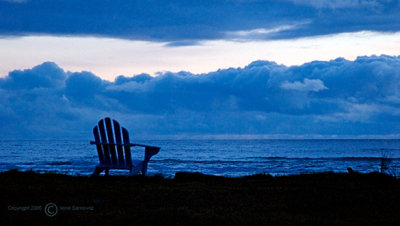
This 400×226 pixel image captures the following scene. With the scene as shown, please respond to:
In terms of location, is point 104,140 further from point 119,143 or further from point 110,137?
point 119,143

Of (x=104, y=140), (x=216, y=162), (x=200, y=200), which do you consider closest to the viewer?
(x=200, y=200)

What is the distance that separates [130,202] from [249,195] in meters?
1.62

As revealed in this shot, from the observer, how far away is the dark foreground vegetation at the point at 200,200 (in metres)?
4.20

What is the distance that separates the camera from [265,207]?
4.99 meters

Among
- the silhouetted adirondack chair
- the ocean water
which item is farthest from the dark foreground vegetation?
the ocean water

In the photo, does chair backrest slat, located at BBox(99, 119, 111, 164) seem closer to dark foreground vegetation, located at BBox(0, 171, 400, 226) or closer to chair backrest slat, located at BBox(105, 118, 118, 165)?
chair backrest slat, located at BBox(105, 118, 118, 165)

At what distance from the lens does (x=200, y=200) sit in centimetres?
A: 548

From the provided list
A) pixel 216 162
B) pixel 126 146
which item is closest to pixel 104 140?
pixel 126 146

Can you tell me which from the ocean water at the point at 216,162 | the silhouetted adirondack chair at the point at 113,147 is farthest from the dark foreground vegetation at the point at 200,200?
the ocean water at the point at 216,162

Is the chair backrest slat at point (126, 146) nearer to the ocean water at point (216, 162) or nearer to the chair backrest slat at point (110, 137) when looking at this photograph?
the chair backrest slat at point (110, 137)

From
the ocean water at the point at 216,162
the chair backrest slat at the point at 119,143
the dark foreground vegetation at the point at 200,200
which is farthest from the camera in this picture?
the ocean water at the point at 216,162

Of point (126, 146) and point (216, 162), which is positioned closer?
point (126, 146)

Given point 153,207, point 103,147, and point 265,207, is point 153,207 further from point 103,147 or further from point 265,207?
point 103,147

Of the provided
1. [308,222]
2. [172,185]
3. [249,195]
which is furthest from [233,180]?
[308,222]
